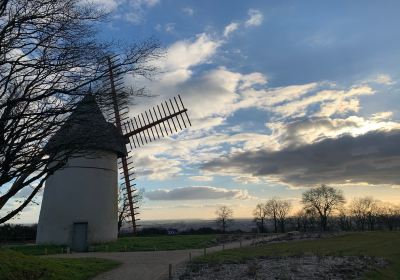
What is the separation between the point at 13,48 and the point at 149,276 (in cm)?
1010

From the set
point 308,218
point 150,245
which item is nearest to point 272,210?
point 308,218

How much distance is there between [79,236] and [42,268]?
1415 centimetres

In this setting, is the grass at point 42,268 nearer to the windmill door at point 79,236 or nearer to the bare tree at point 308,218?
the windmill door at point 79,236

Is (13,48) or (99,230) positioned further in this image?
(99,230)

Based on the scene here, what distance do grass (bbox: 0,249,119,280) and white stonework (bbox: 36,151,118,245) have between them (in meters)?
10.9

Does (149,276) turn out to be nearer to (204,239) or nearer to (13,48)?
(13,48)

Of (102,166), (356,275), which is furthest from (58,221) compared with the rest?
(356,275)

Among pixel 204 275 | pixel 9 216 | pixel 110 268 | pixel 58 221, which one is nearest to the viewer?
pixel 9 216

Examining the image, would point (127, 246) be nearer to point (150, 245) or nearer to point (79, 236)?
point (150, 245)

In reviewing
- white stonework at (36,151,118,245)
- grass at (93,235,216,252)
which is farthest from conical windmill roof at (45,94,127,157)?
white stonework at (36,151,118,245)

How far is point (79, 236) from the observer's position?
30203mm

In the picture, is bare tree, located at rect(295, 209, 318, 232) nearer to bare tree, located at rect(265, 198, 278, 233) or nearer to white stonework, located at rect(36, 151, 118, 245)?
bare tree, located at rect(265, 198, 278, 233)

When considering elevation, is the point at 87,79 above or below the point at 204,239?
above

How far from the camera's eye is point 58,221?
3017 centimetres
